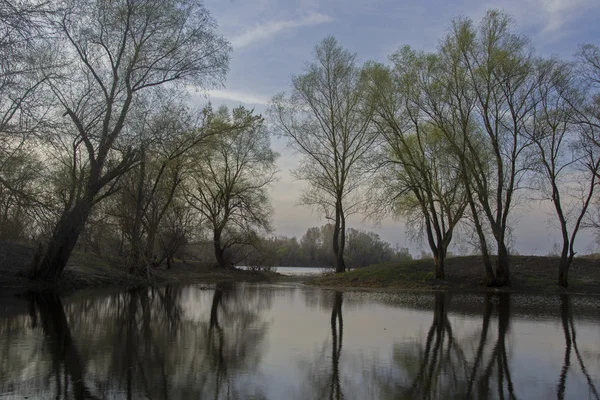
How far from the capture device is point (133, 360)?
7422 millimetres

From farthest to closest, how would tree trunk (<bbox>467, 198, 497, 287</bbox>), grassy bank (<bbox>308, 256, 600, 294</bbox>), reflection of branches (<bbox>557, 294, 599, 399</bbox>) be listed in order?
grassy bank (<bbox>308, 256, 600, 294</bbox>) → tree trunk (<bbox>467, 198, 497, 287</bbox>) → reflection of branches (<bbox>557, 294, 599, 399</bbox>)

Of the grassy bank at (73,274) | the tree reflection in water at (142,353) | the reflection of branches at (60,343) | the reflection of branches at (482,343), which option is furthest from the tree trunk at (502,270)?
the reflection of branches at (60,343)

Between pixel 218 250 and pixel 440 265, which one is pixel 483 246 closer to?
pixel 440 265

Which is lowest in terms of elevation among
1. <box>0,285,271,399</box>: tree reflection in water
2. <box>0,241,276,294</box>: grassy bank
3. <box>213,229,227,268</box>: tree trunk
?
<box>0,285,271,399</box>: tree reflection in water

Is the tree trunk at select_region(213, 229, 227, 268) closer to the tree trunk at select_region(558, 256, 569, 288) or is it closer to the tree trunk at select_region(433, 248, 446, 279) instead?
the tree trunk at select_region(433, 248, 446, 279)

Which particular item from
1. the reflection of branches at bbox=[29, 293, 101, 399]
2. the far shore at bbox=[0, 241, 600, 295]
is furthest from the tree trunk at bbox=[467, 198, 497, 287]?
the reflection of branches at bbox=[29, 293, 101, 399]

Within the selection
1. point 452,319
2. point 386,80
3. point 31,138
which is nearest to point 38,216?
point 31,138

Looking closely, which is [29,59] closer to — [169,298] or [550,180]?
[169,298]

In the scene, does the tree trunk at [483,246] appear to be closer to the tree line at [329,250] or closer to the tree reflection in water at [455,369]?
the tree reflection in water at [455,369]

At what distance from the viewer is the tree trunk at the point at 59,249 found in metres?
17.6

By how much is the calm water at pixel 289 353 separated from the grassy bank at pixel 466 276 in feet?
36.6

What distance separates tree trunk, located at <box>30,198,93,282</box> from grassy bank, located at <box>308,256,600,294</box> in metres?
14.3

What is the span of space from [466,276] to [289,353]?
21290mm

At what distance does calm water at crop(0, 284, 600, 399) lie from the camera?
20.2 ft
